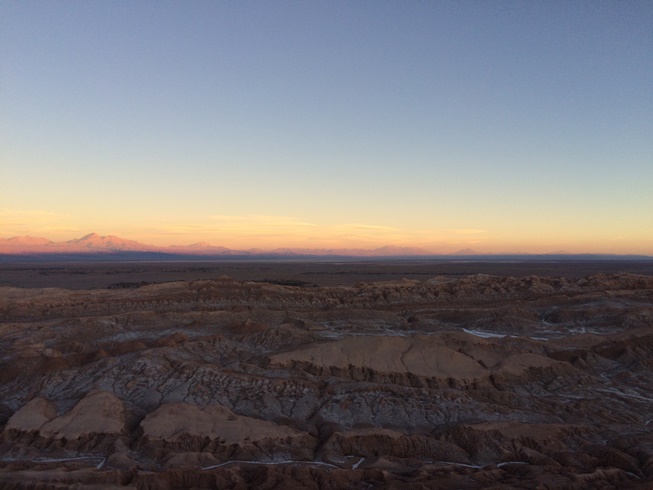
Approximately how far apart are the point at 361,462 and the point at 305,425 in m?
2.41

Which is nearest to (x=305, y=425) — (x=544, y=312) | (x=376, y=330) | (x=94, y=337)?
(x=376, y=330)

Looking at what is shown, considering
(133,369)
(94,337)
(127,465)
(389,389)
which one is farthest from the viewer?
(94,337)

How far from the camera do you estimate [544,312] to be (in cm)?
3047

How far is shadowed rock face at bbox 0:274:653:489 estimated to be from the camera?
34.3 feet

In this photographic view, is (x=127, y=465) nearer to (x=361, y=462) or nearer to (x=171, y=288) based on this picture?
(x=361, y=462)

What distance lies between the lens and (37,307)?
30.8 metres

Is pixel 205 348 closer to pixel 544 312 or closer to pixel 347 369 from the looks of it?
pixel 347 369

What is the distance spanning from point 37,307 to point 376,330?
2253 centimetres

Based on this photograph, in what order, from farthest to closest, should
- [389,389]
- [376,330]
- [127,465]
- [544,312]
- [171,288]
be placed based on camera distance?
[171,288] < [544,312] < [376,330] < [389,389] < [127,465]

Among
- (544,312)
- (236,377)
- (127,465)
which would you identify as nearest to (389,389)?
(236,377)

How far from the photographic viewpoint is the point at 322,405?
560 inches

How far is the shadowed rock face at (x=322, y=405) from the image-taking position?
10459mm

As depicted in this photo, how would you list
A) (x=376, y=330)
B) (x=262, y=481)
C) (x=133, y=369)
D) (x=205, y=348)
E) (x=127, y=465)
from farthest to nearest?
1. (x=376, y=330)
2. (x=205, y=348)
3. (x=133, y=369)
4. (x=127, y=465)
5. (x=262, y=481)

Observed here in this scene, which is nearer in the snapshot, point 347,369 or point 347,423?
point 347,423
